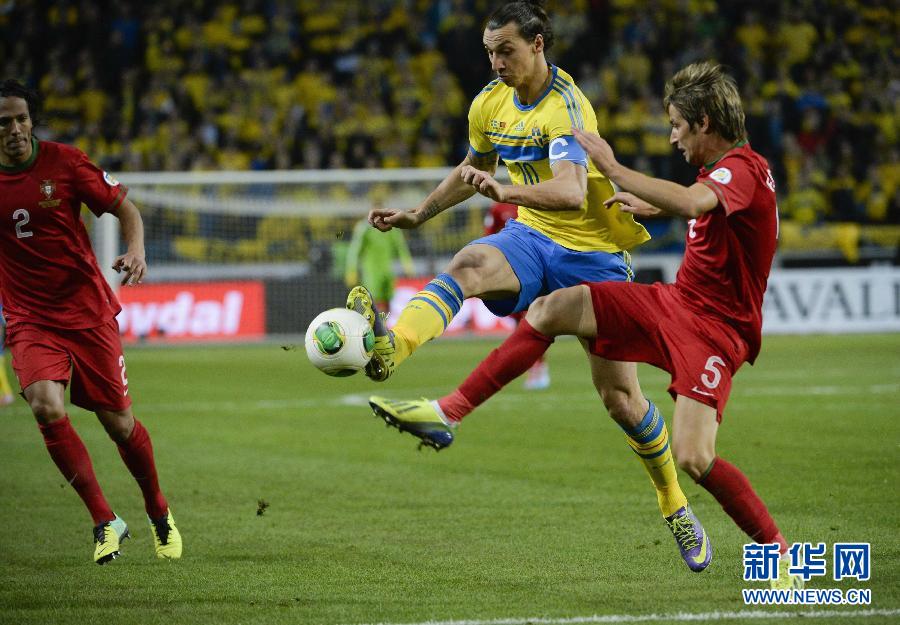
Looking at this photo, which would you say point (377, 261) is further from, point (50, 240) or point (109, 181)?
point (50, 240)

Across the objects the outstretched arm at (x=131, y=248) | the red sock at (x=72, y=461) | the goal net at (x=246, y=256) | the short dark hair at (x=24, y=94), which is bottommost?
the goal net at (x=246, y=256)

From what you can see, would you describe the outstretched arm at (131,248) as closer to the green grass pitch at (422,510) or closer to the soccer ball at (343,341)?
the soccer ball at (343,341)

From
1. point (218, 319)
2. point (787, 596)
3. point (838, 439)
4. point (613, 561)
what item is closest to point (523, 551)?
point (613, 561)

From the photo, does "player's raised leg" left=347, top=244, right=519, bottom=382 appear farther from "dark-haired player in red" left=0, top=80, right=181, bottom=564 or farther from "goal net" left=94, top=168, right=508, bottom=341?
"goal net" left=94, top=168, right=508, bottom=341

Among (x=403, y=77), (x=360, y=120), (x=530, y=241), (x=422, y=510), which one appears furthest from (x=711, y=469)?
(x=403, y=77)

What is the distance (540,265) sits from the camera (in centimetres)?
617

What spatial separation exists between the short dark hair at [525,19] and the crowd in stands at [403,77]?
16.8 meters

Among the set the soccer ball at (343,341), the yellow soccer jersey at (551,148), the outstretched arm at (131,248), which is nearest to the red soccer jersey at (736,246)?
the yellow soccer jersey at (551,148)

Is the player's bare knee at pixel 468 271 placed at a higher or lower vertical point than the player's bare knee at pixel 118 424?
higher

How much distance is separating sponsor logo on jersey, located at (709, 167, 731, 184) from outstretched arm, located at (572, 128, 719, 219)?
0.08 m

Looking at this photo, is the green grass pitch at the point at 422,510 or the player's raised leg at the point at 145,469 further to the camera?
the player's raised leg at the point at 145,469

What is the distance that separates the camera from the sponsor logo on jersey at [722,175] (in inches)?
201

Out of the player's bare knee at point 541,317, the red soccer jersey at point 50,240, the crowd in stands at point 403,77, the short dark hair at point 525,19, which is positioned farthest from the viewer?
the crowd in stands at point 403,77

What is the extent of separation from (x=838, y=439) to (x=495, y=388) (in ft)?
17.4
